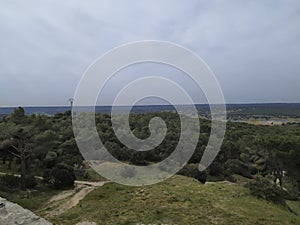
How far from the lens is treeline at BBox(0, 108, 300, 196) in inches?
908

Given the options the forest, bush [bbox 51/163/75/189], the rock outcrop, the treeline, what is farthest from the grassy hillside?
the treeline

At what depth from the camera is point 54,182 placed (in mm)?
22109

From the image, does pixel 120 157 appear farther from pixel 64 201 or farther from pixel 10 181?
pixel 64 201

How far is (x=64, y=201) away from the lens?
17.8 m

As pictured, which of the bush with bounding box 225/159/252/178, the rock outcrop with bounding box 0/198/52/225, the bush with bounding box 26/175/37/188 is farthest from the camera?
the bush with bounding box 225/159/252/178

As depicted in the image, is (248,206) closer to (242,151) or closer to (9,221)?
(9,221)

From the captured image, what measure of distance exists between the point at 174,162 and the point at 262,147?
26.8ft

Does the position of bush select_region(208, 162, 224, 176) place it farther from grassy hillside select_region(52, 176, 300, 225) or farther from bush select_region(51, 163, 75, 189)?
bush select_region(51, 163, 75, 189)

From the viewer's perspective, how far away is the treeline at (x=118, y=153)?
23.1 m

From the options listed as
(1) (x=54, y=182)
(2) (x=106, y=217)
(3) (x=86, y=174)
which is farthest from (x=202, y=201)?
(3) (x=86, y=174)

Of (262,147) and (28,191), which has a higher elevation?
(262,147)

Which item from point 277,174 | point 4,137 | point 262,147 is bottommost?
point 277,174

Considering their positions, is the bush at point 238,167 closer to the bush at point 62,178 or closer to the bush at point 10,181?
the bush at point 62,178

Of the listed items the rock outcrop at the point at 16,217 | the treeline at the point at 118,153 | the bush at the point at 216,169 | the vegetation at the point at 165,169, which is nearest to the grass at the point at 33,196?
the vegetation at the point at 165,169
